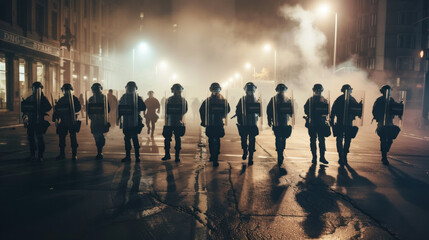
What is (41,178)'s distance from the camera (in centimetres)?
598

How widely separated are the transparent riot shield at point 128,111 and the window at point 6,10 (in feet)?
53.1

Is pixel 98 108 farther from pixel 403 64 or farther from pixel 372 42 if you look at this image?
pixel 372 42

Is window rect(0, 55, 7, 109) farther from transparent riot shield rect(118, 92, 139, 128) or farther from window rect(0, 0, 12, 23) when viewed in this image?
transparent riot shield rect(118, 92, 139, 128)

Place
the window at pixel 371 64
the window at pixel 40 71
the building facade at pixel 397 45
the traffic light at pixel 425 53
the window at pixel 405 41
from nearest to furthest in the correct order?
the traffic light at pixel 425 53, the window at pixel 40 71, the building facade at pixel 397 45, the window at pixel 405 41, the window at pixel 371 64

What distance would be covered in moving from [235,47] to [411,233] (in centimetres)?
7545

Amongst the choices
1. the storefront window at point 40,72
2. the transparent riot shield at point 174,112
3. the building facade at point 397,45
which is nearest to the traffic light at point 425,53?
the transparent riot shield at point 174,112

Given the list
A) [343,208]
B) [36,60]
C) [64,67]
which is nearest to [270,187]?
[343,208]

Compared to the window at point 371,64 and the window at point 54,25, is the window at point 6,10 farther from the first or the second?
the window at point 371,64

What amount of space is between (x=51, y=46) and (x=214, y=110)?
21741mm

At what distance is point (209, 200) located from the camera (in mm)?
4840

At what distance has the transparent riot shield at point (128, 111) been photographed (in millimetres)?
7781

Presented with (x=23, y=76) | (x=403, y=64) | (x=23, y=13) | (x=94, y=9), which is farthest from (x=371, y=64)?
(x=23, y=76)

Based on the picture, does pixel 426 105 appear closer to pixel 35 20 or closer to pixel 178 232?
pixel 178 232

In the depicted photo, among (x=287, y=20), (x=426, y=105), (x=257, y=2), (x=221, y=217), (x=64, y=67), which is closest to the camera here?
(x=221, y=217)
